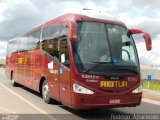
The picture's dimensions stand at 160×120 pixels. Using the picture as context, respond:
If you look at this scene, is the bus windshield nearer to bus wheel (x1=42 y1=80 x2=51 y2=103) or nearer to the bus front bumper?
the bus front bumper

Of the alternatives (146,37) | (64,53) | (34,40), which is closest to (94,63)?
(64,53)

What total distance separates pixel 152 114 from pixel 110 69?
Result: 262 cm

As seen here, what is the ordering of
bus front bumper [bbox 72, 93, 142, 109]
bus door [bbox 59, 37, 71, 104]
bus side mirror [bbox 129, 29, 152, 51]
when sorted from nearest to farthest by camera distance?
1. bus front bumper [bbox 72, 93, 142, 109]
2. bus door [bbox 59, 37, 71, 104]
3. bus side mirror [bbox 129, 29, 152, 51]

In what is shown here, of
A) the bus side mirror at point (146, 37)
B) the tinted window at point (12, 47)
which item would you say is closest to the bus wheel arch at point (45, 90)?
the bus side mirror at point (146, 37)

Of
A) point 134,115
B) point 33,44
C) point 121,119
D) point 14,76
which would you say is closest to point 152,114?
point 134,115

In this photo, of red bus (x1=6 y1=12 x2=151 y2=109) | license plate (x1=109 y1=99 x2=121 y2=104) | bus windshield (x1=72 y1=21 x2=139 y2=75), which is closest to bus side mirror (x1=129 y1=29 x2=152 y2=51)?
red bus (x1=6 y1=12 x2=151 y2=109)

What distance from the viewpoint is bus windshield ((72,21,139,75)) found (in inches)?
438

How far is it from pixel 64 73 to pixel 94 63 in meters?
1.29

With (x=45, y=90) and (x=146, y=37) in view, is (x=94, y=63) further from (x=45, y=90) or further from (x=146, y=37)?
(x=45, y=90)

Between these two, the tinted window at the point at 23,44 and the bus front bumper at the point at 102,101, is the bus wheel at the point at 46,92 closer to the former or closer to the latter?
the bus front bumper at the point at 102,101

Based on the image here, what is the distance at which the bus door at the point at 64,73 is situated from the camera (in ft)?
37.8

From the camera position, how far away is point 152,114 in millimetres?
12711

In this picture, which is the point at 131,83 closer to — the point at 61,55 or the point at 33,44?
the point at 61,55

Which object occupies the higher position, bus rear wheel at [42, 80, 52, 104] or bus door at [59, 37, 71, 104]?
bus door at [59, 37, 71, 104]
